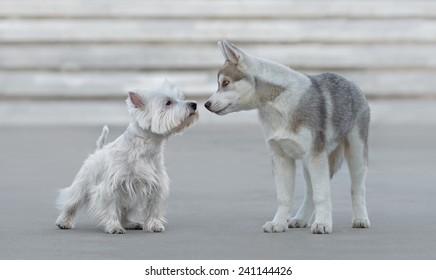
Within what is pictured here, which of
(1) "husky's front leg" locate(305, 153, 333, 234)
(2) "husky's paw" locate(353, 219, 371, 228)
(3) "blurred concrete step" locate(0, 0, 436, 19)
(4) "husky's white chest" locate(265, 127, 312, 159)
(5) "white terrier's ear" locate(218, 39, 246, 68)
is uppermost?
(3) "blurred concrete step" locate(0, 0, 436, 19)

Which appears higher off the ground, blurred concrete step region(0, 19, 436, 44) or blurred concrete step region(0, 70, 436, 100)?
blurred concrete step region(0, 19, 436, 44)

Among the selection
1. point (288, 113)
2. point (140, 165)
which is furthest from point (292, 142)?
point (140, 165)

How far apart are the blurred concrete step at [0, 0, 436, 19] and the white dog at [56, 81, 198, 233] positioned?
394 inches

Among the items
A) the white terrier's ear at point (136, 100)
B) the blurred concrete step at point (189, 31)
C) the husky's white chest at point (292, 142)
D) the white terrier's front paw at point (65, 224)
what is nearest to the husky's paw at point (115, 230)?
the white terrier's front paw at point (65, 224)

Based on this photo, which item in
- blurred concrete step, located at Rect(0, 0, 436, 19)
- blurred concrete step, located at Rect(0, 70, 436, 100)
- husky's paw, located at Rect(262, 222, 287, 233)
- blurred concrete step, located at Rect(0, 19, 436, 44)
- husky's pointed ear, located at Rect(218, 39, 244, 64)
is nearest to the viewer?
husky's pointed ear, located at Rect(218, 39, 244, 64)

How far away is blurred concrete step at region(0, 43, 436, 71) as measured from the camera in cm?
1783

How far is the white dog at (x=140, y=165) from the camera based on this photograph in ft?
26.5

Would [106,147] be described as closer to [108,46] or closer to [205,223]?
[205,223]

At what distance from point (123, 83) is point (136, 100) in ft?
31.0

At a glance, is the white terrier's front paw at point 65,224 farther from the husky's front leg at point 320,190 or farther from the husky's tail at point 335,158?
the husky's tail at point 335,158

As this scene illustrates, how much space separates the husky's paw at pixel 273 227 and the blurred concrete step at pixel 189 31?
9951mm

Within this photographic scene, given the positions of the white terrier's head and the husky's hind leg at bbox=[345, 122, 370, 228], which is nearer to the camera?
the white terrier's head

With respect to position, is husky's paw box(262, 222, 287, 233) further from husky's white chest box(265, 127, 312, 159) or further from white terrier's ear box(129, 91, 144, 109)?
white terrier's ear box(129, 91, 144, 109)

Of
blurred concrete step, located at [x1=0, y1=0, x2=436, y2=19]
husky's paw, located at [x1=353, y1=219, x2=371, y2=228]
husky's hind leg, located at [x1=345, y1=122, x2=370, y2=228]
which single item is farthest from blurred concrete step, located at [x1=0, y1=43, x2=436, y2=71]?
husky's paw, located at [x1=353, y1=219, x2=371, y2=228]
